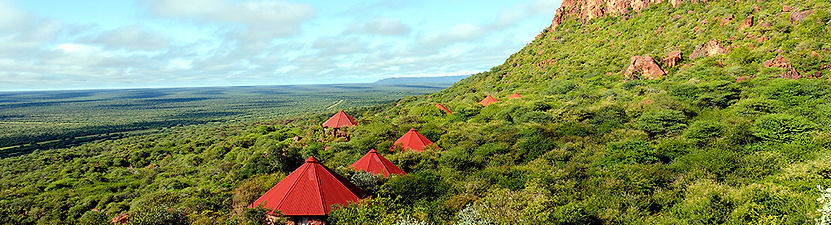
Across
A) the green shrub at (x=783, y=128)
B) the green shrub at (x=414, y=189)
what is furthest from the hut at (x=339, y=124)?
the green shrub at (x=783, y=128)

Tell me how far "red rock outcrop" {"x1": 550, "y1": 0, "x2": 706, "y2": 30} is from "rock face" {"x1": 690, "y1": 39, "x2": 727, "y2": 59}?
1778 cm

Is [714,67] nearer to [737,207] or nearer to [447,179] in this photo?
[737,207]

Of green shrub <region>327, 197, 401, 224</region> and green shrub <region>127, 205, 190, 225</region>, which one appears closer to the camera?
green shrub <region>127, 205, 190, 225</region>

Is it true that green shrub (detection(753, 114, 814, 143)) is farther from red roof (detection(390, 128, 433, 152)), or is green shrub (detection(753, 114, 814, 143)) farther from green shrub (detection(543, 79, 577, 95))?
green shrub (detection(543, 79, 577, 95))

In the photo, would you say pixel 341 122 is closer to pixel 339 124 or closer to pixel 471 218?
pixel 339 124

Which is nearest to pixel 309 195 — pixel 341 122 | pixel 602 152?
pixel 602 152

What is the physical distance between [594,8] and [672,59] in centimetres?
2960

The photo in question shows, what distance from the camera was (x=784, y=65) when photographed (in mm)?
38469

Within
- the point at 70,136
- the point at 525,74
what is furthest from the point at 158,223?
the point at 70,136

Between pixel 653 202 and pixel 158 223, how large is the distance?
2272 cm

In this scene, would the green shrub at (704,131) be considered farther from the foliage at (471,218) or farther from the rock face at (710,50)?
the rock face at (710,50)

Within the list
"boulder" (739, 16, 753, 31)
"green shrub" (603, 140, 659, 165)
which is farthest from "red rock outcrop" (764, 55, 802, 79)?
"green shrub" (603, 140, 659, 165)

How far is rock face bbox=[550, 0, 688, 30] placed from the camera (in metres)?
69.6

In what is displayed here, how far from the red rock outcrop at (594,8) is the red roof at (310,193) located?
68.9 m
